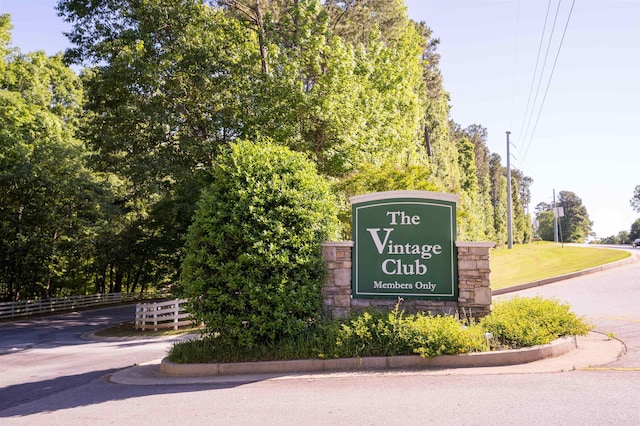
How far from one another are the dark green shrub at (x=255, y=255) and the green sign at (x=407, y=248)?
95 cm

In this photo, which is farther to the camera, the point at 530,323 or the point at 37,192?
the point at 37,192

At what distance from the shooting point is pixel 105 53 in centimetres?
1861

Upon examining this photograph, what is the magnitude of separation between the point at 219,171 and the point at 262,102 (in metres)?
9.98

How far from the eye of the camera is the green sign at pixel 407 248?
870 centimetres

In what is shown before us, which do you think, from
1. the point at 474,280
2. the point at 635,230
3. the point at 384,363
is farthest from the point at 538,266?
the point at 635,230

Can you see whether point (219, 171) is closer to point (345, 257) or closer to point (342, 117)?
point (345, 257)

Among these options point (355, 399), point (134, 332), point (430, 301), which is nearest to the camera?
point (355, 399)

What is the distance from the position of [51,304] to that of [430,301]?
2607 centimetres

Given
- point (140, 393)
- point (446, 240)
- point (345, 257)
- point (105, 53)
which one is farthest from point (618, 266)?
point (105, 53)

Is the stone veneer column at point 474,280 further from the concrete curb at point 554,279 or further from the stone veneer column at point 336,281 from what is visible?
the concrete curb at point 554,279

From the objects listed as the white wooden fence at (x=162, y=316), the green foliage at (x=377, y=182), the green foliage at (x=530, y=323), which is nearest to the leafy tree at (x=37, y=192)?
the white wooden fence at (x=162, y=316)

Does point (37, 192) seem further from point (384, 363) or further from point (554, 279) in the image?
point (554, 279)

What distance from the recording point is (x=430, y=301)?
342 inches

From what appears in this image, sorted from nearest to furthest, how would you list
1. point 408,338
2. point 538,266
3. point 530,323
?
point 408,338 < point 530,323 < point 538,266
